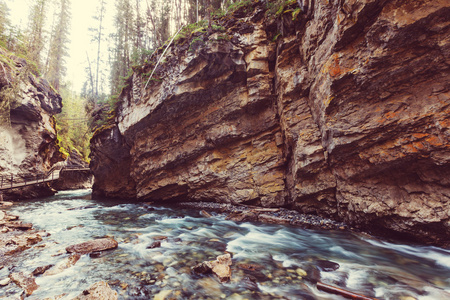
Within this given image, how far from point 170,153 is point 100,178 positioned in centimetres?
856

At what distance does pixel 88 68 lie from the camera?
32.6 m

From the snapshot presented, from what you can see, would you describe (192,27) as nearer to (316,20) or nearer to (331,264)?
(316,20)

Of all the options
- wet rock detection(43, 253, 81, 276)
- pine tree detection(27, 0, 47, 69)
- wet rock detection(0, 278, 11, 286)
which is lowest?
wet rock detection(43, 253, 81, 276)

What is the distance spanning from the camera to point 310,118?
7.64m

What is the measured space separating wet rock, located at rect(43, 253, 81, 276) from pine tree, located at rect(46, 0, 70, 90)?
3183 centimetres

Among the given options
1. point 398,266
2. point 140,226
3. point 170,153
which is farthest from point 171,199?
point 398,266

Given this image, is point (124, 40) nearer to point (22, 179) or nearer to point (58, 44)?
point (58, 44)

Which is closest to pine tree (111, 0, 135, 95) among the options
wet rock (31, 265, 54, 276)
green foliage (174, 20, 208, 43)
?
green foliage (174, 20, 208, 43)

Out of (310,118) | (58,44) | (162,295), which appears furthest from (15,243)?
(58,44)

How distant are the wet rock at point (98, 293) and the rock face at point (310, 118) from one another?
646 cm

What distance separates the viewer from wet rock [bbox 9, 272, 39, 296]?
302cm

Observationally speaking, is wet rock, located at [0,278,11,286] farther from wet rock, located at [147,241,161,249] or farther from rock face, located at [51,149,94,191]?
rock face, located at [51,149,94,191]

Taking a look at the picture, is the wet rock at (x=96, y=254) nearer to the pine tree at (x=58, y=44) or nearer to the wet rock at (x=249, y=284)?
the wet rock at (x=249, y=284)

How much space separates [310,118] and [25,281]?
9008 millimetres
